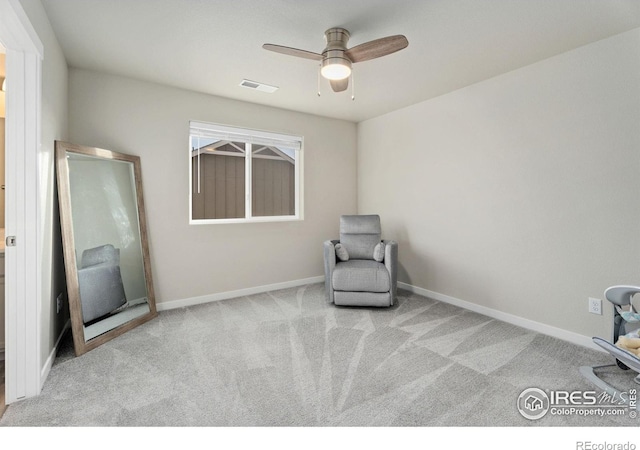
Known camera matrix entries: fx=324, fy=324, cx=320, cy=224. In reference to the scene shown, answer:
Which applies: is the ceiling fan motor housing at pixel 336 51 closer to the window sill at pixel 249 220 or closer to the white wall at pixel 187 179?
the white wall at pixel 187 179

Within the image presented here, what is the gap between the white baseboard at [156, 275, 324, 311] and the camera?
3.57 metres

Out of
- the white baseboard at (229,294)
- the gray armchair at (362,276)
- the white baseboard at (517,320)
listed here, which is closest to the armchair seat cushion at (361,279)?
the gray armchair at (362,276)

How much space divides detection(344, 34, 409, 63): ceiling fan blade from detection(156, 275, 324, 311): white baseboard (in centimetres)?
292

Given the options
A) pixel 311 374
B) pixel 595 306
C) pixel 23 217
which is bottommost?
pixel 311 374

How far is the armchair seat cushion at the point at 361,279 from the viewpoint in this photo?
3488 mm

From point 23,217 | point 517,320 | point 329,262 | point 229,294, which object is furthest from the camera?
point 229,294

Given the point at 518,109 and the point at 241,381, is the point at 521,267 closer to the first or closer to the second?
the point at 518,109

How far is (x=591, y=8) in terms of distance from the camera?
210 centimetres

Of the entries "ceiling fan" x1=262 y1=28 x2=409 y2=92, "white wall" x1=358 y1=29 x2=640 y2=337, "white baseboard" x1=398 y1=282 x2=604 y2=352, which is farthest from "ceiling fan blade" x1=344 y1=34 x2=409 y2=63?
"white baseboard" x1=398 y1=282 x2=604 y2=352

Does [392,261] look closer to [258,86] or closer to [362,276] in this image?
[362,276]

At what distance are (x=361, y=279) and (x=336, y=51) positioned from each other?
2.21 meters

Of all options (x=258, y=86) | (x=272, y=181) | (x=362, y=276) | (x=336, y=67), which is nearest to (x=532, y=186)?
(x=362, y=276)

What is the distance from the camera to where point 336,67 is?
2297mm

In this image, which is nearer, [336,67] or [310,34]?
[336,67]
